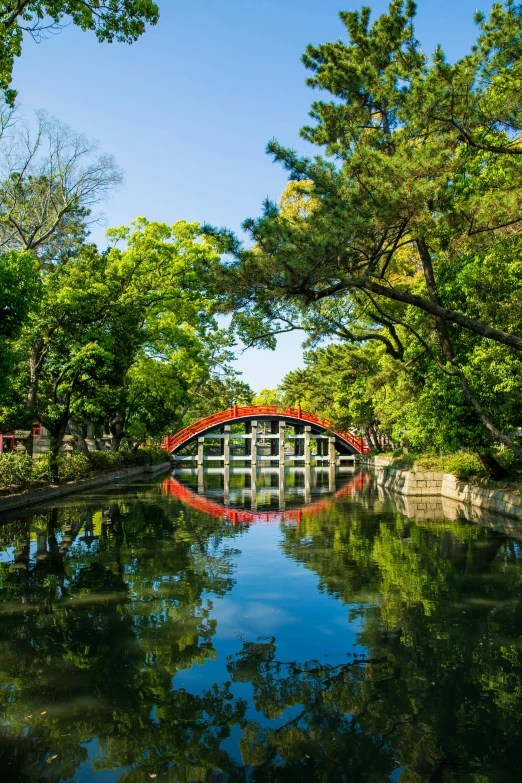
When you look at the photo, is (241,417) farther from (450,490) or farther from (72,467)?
(450,490)

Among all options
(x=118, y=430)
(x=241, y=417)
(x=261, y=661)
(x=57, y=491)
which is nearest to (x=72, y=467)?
(x=57, y=491)

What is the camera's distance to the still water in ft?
13.1

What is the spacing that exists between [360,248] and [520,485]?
871 cm

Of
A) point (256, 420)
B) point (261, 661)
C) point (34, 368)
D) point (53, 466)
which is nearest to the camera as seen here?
point (261, 661)

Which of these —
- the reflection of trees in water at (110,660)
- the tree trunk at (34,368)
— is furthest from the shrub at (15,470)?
the reflection of trees in water at (110,660)

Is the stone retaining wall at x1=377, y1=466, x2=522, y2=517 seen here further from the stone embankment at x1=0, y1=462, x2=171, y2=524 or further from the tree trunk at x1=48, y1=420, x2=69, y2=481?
the tree trunk at x1=48, y1=420, x2=69, y2=481

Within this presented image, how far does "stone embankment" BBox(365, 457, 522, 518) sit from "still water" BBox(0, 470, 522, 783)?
4300mm

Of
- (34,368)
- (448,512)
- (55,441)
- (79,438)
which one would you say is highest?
(34,368)

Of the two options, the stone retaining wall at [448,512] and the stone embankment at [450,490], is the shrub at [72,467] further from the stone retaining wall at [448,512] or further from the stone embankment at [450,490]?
the stone embankment at [450,490]

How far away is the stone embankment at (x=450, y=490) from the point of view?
51.4 ft

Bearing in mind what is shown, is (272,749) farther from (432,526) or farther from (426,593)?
(432,526)

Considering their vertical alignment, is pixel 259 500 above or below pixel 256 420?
below

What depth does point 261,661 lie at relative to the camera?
5.69 m

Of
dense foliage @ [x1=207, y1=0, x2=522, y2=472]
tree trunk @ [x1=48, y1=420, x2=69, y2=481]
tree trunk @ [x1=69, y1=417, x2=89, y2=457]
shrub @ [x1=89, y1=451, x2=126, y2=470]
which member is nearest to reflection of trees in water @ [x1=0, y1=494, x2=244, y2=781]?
dense foliage @ [x1=207, y1=0, x2=522, y2=472]
